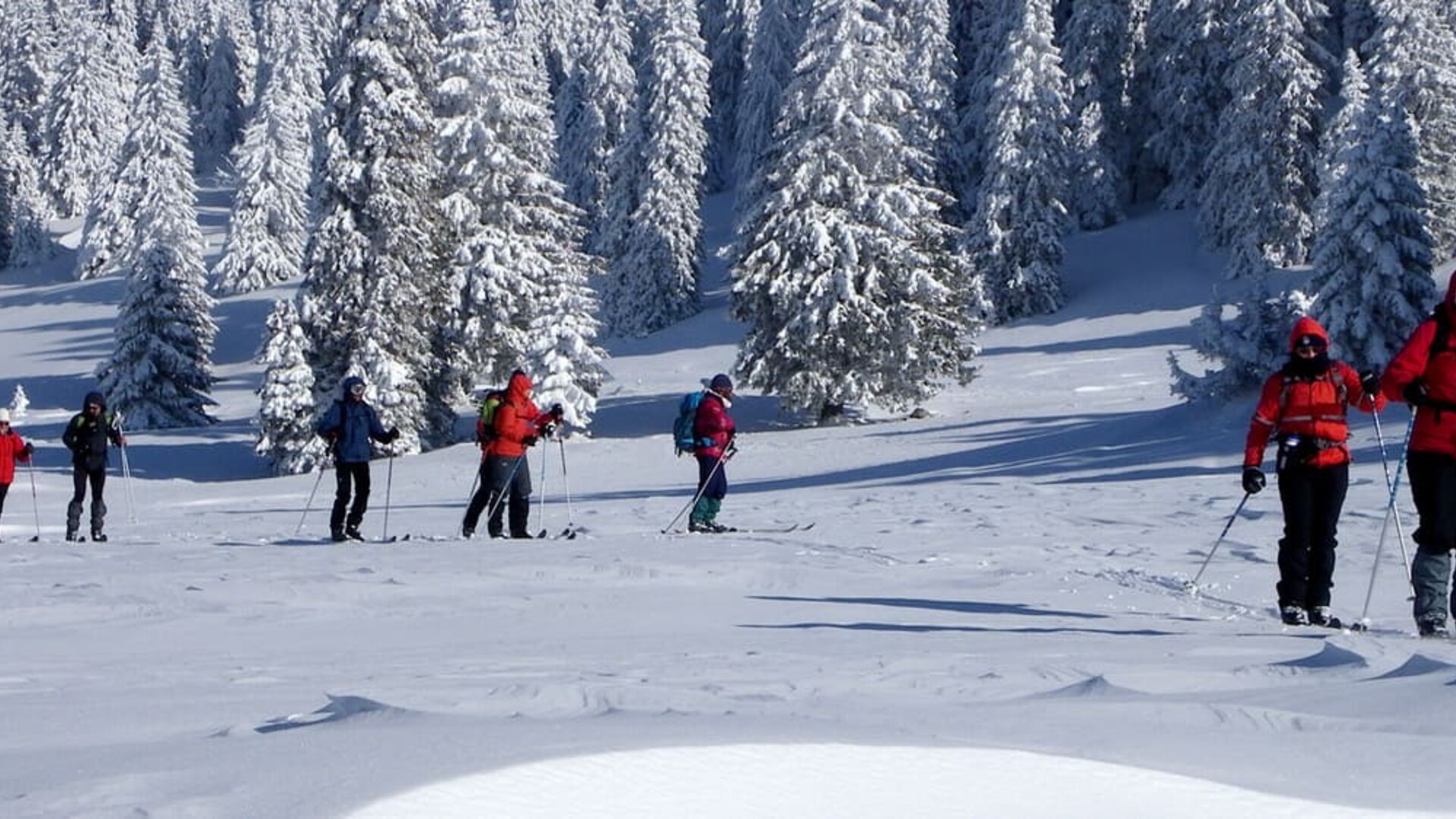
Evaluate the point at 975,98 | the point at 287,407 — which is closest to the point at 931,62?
the point at 975,98

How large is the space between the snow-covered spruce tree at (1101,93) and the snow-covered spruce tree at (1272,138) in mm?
6758

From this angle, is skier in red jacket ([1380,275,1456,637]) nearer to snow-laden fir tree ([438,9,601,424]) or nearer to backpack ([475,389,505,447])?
backpack ([475,389,505,447])

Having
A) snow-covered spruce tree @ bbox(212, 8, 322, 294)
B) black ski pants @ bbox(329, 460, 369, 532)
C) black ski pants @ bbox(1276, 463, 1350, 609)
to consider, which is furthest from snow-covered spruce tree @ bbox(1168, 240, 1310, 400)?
snow-covered spruce tree @ bbox(212, 8, 322, 294)

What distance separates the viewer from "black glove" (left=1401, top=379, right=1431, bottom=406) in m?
7.81

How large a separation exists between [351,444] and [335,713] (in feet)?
34.3

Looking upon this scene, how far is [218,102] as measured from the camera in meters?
104

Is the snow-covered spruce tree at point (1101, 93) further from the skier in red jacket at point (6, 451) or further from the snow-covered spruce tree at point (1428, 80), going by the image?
the skier in red jacket at point (6, 451)

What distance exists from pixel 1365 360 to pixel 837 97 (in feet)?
39.1

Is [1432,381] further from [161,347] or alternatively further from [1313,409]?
[161,347]

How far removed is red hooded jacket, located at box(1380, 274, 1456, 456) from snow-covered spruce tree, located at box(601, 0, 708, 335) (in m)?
47.1

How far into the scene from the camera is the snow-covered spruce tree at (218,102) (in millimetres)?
102875

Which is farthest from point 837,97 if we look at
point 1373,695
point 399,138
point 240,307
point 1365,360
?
point 240,307

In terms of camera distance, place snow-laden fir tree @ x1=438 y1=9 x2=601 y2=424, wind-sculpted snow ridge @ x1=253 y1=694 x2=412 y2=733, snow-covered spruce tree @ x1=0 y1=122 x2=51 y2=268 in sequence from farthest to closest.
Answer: snow-covered spruce tree @ x1=0 y1=122 x2=51 y2=268
snow-laden fir tree @ x1=438 y1=9 x2=601 y2=424
wind-sculpted snow ridge @ x1=253 y1=694 x2=412 y2=733

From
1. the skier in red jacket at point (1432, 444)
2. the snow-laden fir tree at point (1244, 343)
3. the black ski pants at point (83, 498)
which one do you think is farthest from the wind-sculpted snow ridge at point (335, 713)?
the snow-laden fir tree at point (1244, 343)
